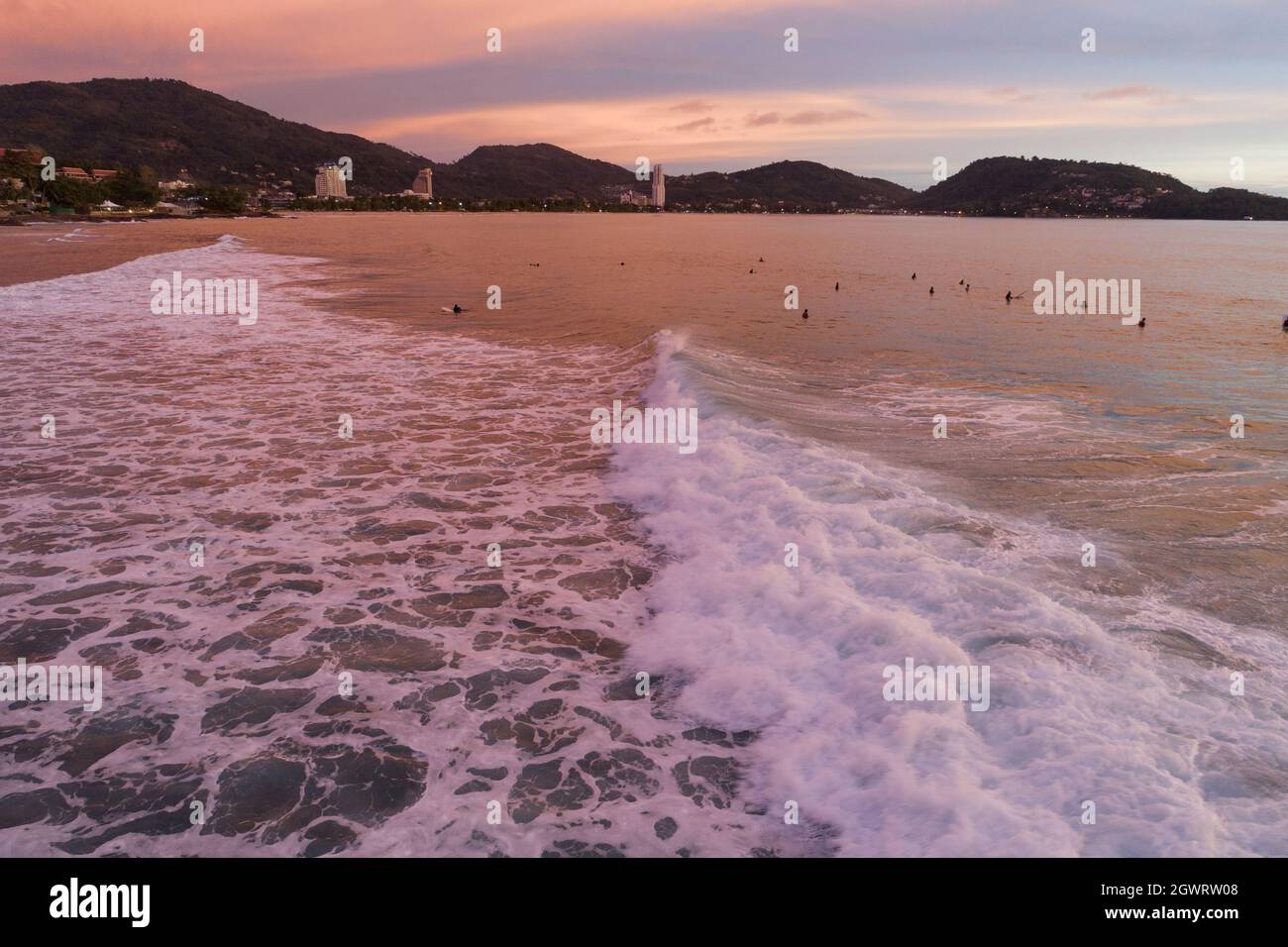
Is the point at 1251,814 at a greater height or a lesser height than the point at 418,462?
lesser

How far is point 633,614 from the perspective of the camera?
8.88 m

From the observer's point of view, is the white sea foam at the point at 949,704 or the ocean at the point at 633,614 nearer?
the white sea foam at the point at 949,704

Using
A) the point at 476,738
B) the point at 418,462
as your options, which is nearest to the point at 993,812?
the point at 476,738

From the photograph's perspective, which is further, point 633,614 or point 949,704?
point 633,614

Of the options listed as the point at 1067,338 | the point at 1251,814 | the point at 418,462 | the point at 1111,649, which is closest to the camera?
the point at 1251,814

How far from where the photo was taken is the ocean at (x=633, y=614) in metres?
5.77

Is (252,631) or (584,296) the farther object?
(584,296)

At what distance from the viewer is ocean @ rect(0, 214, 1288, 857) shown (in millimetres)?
5766

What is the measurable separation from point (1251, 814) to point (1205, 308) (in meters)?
47.4

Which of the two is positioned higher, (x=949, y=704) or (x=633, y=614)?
(x=633, y=614)

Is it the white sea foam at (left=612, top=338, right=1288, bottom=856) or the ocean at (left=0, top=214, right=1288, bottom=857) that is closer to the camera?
the white sea foam at (left=612, top=338, right=1288, bottom=856)
